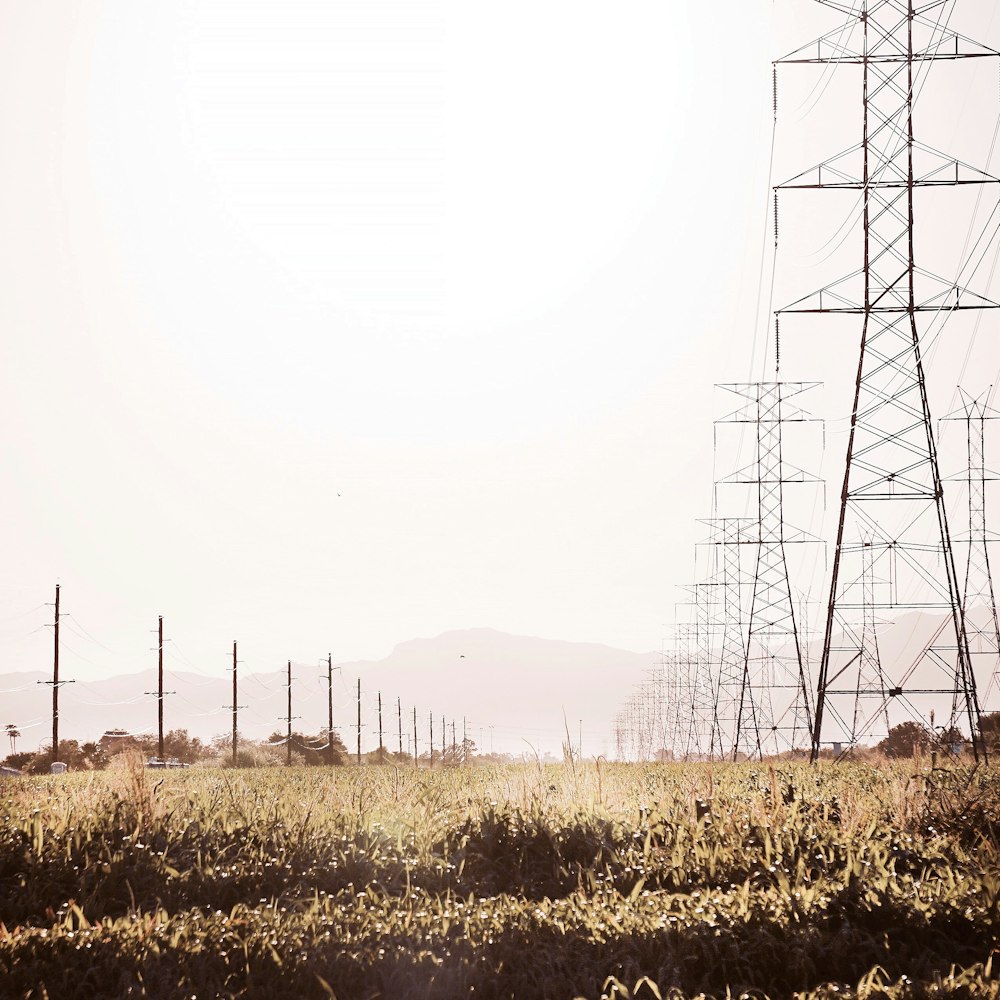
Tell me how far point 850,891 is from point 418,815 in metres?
5.20

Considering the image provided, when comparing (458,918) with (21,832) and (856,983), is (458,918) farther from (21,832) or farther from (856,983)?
(21,832)

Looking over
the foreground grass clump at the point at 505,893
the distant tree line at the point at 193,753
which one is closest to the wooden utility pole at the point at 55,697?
the distant tree line at the point at 193,753

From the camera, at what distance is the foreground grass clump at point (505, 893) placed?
7.44m

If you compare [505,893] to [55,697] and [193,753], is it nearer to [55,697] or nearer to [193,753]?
[55,697]

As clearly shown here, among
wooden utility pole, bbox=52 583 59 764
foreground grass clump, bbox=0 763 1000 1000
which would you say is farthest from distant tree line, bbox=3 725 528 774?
foreground grass clump, bbox=0 763 1000 1000

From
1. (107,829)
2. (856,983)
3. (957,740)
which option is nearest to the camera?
(856,983)

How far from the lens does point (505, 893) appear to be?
911 cm

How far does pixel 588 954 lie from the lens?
7625 millimetres

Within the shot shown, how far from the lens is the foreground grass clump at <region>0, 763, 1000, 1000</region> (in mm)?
7441

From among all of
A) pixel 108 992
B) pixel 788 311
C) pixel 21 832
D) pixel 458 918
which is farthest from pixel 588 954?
pixel 788 311

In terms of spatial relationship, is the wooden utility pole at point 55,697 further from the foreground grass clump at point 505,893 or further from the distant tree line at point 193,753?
the foreground grass clump at point 505,893

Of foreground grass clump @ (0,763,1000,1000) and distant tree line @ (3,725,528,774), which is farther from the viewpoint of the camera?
distant tree line @ (3,725,528,774)

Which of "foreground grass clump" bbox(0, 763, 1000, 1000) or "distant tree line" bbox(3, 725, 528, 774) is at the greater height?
"foreground grass clump" bbox(0, 763, 1000, 1000)

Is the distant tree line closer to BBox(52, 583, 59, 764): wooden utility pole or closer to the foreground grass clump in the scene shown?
BBox(52, 583, 59, 764): wooden utility pole
